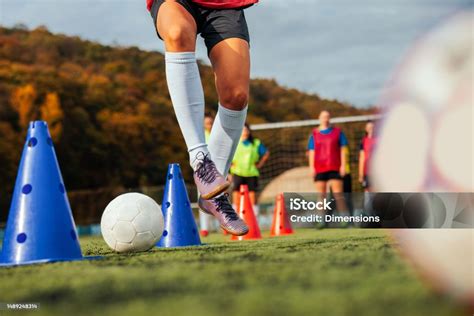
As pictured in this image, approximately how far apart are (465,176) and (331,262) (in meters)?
0.98

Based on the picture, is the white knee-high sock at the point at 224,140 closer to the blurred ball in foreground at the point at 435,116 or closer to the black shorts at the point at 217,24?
the black shorts at the point at 217,24

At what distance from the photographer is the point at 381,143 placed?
2.25 meters

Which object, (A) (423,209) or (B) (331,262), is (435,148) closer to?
(A) (423,209)

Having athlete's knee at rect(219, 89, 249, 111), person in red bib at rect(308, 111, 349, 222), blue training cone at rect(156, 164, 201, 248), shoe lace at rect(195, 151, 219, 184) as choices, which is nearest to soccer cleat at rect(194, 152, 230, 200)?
shoe lace at rect(195, 151, 219, 184)

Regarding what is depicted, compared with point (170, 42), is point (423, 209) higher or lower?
lower

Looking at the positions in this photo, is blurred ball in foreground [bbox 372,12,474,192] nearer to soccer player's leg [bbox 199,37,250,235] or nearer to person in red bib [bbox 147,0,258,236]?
person in red bib [bbox 147,0,258,236]

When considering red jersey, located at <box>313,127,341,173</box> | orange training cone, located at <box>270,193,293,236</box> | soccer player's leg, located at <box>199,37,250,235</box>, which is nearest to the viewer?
soccer player's leg, located at <box>199,37,250,235</box>

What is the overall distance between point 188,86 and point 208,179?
23.3 inches

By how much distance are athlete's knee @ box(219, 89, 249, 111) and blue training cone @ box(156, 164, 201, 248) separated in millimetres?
1185

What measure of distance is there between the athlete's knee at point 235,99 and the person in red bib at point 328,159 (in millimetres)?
6971

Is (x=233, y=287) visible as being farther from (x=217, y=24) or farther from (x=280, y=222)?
(x=280, y=222)

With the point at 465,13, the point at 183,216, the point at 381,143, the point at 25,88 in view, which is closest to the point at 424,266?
the point at 381,143

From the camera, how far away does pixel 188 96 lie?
4129 millimetres

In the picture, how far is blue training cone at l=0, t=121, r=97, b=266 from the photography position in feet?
11.2
